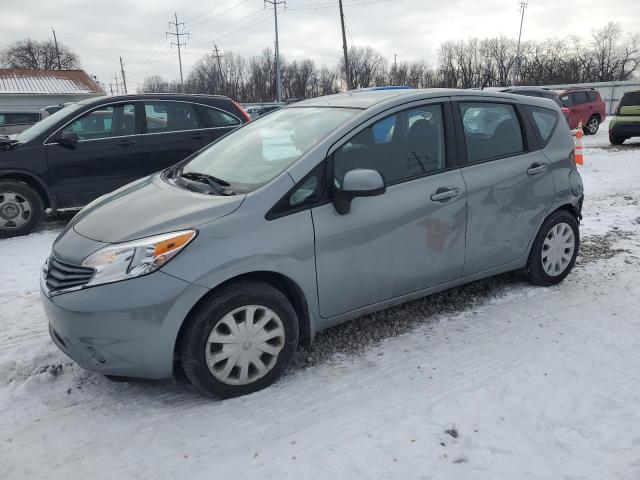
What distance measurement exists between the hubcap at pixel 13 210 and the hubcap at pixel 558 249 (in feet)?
19.9

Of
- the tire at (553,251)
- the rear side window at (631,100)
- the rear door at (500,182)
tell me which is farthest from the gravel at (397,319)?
the rear side window at (631,100)

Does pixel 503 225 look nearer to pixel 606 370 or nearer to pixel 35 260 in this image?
pixel 606 370

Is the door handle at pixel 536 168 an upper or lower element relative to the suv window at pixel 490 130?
lower

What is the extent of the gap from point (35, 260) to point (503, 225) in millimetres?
4736

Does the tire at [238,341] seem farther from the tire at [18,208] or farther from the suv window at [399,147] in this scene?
the tire at [18,208]

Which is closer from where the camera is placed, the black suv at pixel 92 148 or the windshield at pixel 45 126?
the black suv at pixel 92 148

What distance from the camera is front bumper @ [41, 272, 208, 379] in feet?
8.49

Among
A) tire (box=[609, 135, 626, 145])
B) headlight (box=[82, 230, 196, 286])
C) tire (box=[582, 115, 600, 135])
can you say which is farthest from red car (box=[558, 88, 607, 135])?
headlight (box=[82, 230, 196, 286])

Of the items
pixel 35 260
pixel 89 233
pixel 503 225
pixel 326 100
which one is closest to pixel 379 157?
pixel 326 100

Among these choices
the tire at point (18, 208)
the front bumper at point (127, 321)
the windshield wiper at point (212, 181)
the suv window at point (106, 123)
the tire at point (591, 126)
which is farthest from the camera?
the tire at point (591, 126)

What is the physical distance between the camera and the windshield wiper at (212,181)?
3111 mm

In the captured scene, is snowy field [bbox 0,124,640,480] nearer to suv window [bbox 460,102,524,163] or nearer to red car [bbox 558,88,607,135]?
suv window [bbox 460,102,524,163]

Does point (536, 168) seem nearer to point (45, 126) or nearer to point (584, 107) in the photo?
point (45, 126)

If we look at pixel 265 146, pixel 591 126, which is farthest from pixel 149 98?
pixel 591 126
